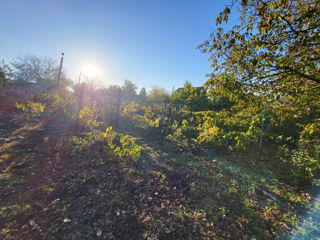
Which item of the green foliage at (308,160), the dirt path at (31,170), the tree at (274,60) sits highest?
the tree at (274,60)

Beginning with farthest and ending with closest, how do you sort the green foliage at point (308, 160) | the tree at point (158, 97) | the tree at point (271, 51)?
the tree at point (158, 97) < the green foliage at point (308, 160) < the tree at point (271, 51)

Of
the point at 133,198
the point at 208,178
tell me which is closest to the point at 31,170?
the point at 133,198

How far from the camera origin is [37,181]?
2412 millimetres

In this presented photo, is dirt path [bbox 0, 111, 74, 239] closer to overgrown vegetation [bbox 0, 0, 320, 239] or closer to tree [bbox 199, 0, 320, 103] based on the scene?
overgrown vegetation [bbox 0, 0, 320, 239]

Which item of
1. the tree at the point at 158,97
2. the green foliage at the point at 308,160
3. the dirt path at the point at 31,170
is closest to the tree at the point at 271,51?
the green foliage at the point at 308,160

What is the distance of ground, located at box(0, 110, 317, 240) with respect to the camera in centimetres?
168

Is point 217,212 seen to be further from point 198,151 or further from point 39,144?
point 39,144

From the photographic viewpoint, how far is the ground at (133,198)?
1683mm

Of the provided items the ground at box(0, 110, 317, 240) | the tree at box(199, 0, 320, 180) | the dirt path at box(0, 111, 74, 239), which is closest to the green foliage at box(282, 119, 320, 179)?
the ground at box(0, 110, 317, 240)

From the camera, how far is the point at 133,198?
7.40 feet

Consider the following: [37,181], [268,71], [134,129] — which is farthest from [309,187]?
[134,129]

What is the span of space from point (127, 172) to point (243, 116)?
2945 millimetres

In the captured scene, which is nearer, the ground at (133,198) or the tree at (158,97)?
the ground at (133,198)

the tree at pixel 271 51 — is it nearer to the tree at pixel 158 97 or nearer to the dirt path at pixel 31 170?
the dirt path at pixel 31 170
